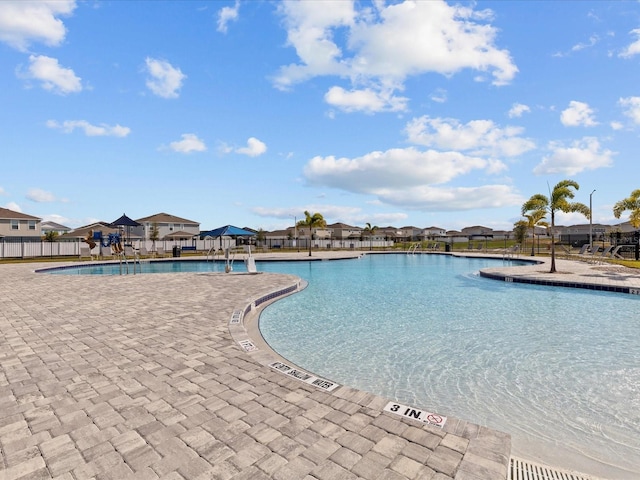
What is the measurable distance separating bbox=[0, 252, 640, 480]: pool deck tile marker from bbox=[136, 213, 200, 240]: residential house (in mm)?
49658

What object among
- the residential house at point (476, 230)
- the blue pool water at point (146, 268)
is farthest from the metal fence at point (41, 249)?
the residential house at point (476, 230)

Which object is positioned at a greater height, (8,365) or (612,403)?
(8,365)

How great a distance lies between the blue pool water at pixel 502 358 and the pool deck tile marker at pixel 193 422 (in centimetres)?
96

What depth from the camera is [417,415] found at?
128 inches

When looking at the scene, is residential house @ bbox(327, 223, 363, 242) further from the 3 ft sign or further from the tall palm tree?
the 3 ft sign

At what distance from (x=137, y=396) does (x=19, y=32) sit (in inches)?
436

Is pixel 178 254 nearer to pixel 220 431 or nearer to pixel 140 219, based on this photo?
pixel 220 431

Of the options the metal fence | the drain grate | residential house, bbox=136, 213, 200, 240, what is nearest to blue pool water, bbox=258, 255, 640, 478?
the drain grate

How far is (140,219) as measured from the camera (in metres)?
56.9

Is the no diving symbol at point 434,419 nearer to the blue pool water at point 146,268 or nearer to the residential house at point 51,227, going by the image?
the blue pool water at point 146,268

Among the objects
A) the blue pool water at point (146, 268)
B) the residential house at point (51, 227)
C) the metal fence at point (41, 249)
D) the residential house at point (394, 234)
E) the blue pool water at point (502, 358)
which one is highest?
the residential house at point (51, 227)

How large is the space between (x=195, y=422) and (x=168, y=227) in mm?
59971

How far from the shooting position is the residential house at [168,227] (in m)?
53.3

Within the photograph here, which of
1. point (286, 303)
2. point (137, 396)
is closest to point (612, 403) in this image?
point (137, 396)
